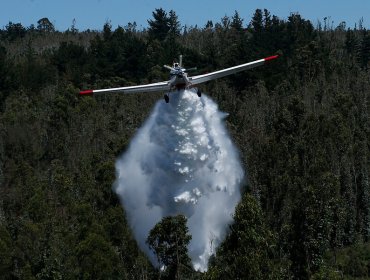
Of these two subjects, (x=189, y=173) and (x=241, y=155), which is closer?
(x=189, y=173)

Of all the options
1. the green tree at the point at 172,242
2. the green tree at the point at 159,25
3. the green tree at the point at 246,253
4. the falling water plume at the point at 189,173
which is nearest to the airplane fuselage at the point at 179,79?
the falling water plume at the point at 189,173

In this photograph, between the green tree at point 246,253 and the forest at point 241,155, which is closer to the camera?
the green tree at point 246,253

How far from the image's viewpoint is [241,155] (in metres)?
71.5

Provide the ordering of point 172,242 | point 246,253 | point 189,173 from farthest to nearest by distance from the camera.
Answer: point 189,173 < point 172,242 < point 246,253

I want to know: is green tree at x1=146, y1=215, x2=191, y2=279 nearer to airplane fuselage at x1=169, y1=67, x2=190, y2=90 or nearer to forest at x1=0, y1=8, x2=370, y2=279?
forest at x1=0, y1=8, x2=370, y2=279

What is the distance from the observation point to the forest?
52.2 m

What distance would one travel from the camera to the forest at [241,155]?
52.2 m

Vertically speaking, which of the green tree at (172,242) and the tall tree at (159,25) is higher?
the tall tree at (159,25)

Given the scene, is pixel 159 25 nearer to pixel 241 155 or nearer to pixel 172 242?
A: pixel 241 155

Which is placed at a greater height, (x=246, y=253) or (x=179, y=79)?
(x=179, y=79)

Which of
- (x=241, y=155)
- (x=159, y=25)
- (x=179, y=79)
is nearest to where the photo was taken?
(x=179, y=79)

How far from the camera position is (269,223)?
208ft

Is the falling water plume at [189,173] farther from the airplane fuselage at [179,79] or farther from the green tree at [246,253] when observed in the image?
the green tree at [246,253]

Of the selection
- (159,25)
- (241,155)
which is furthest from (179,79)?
(159,25)
